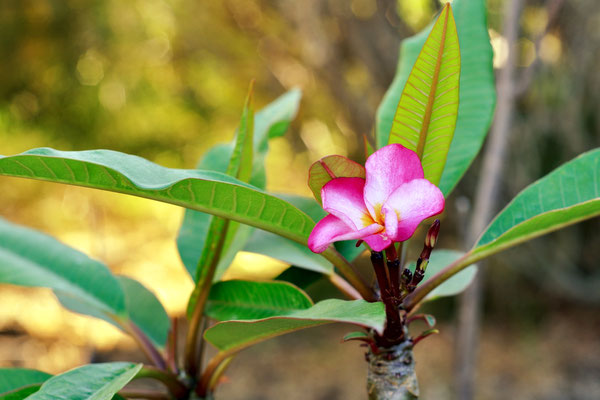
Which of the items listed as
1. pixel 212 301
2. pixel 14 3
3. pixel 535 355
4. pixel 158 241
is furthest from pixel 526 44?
pixel 158 241

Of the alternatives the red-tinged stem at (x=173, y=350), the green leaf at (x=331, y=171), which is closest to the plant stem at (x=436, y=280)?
the green leaf at (x=331, y=171)

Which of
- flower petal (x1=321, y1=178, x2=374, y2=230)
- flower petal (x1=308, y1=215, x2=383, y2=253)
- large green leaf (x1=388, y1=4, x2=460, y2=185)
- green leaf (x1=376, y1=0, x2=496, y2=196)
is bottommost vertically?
flower petal (x1=308, y1=215, x2=383, y2=253)

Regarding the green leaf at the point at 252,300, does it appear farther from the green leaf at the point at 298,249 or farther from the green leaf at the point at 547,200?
the green leaf at the point at 547,200

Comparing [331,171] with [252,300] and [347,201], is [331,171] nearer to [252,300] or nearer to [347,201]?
[347,201]

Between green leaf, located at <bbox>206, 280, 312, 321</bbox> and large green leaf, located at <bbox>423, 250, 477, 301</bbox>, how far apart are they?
0.11m

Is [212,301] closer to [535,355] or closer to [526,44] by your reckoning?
[526,44]

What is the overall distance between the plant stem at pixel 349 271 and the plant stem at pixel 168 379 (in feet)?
0.57

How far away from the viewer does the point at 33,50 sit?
2854 millimetres

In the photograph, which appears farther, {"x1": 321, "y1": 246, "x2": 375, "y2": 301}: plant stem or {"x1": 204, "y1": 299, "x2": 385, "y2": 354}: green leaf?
{"x1": 321, "y1": 246, "x2": 375, "y2": 301}: plant stem

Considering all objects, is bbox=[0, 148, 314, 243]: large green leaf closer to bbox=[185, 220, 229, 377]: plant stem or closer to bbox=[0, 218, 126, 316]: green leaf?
bbox=[185, 220, 229, 377]: plant stem

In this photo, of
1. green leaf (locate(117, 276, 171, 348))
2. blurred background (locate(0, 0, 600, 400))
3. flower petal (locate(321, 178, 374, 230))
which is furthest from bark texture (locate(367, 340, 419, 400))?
blurred background (locate(0, 0, 600, 400))

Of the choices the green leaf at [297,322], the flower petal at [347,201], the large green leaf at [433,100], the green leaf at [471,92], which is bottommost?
the green leaf at [297,322]

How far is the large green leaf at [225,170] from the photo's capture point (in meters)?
0.51

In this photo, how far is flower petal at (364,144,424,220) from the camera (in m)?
0.35
